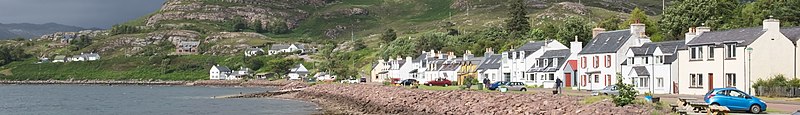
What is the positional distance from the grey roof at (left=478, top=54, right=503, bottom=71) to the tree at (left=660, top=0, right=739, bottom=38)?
16467mm

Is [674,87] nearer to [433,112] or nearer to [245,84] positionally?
[433,112]

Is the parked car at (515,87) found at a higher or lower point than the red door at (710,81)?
lower

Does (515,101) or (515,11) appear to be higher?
(515,11)

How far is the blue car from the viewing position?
101ft

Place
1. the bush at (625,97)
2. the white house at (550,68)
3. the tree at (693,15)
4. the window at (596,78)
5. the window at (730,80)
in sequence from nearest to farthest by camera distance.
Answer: the bush at (625,97) < the window at (730,80) < the window at (596,78) < the white house at (550,68) < the tree at (693,15)

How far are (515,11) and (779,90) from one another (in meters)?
109

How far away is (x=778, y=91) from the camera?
43.3m

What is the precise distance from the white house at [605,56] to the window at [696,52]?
7542 millimetres

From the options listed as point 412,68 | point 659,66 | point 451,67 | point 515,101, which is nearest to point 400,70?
point 412,68

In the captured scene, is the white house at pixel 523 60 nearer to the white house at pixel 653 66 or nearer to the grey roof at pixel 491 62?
the grey roof at pixel 491 62

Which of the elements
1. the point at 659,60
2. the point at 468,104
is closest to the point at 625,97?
the point at 468,104

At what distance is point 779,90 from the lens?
43.2 metres

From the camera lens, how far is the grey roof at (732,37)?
151 ft

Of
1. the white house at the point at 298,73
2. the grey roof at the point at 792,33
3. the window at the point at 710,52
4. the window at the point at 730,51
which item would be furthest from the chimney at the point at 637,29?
the white house at the point at 298,73
